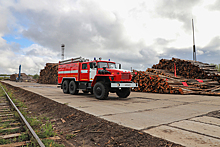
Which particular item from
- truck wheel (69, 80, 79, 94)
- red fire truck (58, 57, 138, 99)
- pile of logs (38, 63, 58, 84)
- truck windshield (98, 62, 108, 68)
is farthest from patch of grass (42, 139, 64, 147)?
pile of logs (38, 63, 58, 84)

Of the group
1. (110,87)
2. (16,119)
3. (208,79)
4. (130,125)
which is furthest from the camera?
(208,79)

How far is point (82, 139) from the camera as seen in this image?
349 centimetres

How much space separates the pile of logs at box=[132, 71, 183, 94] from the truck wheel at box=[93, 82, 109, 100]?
6307 mm

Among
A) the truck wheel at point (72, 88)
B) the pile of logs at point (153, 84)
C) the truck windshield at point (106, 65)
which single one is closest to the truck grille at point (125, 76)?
the truck windshield at point (106, 65)

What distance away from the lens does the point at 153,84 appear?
13.3 meters

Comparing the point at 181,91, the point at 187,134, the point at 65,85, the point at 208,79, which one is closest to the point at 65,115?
the point at 187,134

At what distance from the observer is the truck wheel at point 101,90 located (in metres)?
8.19

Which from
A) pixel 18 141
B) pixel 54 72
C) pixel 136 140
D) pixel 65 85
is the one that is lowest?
pixel 18 141

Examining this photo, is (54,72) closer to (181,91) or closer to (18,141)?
(181,91)

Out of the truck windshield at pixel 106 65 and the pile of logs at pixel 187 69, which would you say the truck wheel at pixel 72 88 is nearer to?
the truck windshield at pixel 106 65

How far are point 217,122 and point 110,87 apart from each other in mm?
5300

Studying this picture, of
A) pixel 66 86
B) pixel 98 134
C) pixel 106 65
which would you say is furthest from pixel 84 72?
pixel 98 134

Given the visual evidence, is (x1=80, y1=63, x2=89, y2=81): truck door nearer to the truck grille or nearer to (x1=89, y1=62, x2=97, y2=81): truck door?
(x1=89, y1=62, x2=97, y2=81): truck door

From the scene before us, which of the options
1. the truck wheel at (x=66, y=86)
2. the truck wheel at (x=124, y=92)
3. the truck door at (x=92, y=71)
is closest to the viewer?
the truck door at (x=92, y=71)
